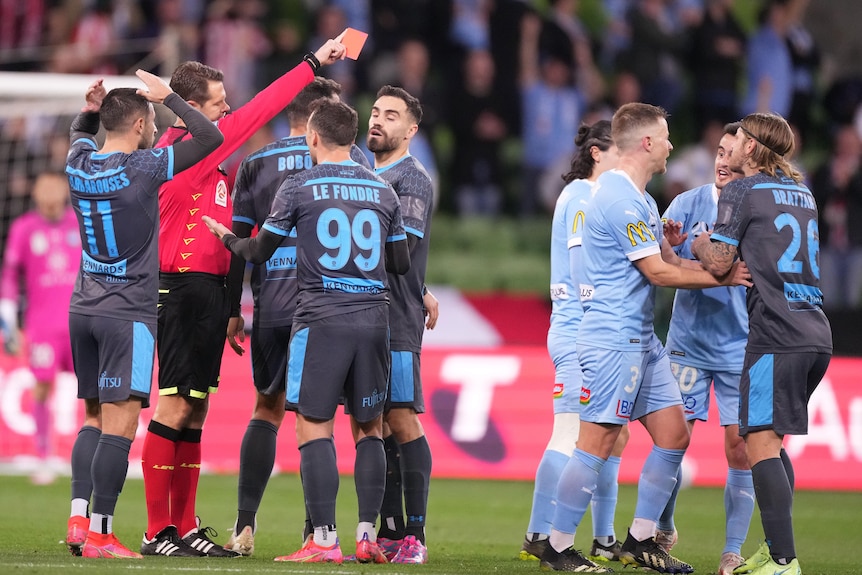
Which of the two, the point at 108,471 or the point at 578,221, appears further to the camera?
the point at 578,221

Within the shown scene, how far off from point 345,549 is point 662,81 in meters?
10.9

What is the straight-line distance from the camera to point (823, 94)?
17969 mm

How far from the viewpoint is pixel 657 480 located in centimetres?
671

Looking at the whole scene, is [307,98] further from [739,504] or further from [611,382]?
[739,504]

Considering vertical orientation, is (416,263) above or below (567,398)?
above

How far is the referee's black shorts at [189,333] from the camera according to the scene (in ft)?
23.1

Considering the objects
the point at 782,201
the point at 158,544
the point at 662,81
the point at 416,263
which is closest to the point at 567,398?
the point at 416,263

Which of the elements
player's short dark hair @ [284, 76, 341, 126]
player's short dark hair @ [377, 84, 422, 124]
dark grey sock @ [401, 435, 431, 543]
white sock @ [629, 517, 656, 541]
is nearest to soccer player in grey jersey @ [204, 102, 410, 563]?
dark grey sock @ [401, 435, 431, 543]

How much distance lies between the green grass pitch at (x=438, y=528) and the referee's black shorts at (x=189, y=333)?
3.30ft

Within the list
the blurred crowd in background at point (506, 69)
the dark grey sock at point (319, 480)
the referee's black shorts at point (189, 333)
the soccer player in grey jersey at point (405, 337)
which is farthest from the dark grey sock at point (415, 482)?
the blurred crowd in background at point (506, 69)

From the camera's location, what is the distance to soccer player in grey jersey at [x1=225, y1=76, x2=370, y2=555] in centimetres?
714

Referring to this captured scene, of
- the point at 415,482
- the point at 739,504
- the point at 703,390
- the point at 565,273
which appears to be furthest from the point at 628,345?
the point at 415,482

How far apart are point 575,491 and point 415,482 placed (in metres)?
1.08

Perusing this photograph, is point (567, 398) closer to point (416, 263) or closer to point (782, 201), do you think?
point (416, 263)
